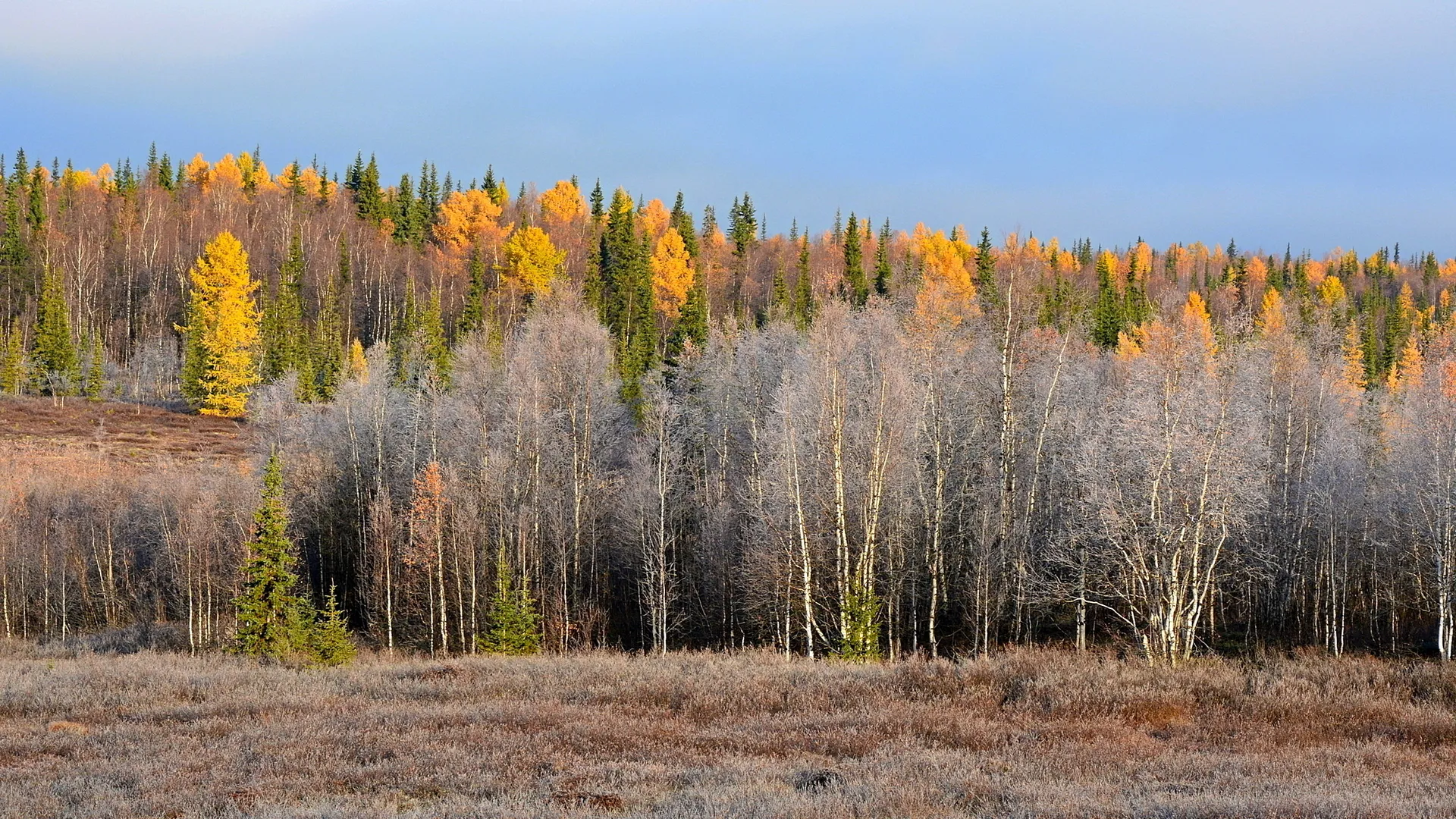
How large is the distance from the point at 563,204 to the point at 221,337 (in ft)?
201

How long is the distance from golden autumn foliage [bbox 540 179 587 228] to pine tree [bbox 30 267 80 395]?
49378 mm

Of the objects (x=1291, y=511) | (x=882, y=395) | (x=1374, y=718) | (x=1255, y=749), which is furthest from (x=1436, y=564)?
(x=1255, y=749)

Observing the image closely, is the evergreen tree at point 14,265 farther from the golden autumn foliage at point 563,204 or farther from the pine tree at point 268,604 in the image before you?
the pine tree at point 268,604

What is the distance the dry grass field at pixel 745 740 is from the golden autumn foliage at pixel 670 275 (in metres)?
71.6

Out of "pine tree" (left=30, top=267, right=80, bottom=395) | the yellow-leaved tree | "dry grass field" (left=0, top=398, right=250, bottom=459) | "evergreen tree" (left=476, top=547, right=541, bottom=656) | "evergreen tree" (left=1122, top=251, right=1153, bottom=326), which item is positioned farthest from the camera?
"evergreen tree" (left=1122, top=251, right=1153, bottom=326)

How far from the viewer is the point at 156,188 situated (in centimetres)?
10644

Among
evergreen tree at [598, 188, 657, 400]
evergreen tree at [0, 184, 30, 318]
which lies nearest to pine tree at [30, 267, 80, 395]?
evergreen tree at [0, 184, 30, 318]

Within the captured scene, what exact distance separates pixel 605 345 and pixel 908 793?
36.5 m

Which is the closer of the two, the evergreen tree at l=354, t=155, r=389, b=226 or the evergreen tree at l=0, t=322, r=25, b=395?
the evergreen tree at l=0, t=322, r=25, b=395

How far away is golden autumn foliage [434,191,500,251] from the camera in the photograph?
10325 centimetres

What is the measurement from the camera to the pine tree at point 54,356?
71.2m

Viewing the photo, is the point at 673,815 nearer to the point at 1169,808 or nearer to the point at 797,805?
the point at 797,805

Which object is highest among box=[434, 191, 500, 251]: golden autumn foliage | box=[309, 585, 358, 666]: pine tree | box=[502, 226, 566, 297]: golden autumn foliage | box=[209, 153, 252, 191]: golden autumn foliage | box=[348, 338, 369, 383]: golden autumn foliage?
box=[209, 153, 252, 191]: golden autumn foliage

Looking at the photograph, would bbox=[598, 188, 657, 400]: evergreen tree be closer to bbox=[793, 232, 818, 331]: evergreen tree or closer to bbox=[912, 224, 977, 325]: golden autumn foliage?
bbox=[793, 232, 818, 331]: evergreen tree
